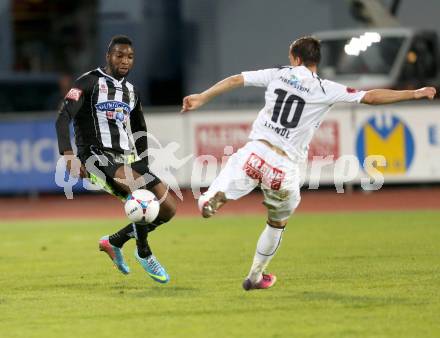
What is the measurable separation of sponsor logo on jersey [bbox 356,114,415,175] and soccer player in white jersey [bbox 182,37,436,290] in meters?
10.8

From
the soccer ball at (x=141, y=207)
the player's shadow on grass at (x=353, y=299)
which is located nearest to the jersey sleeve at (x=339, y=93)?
the player's shadow on grass at (x=353, y=299)

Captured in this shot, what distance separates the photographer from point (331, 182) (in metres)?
19.9

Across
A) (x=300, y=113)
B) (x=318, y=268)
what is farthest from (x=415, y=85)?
(x=300, y=113)

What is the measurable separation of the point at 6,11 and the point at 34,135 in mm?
8000

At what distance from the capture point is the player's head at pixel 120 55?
9.31m

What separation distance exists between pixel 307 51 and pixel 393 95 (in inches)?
29.9

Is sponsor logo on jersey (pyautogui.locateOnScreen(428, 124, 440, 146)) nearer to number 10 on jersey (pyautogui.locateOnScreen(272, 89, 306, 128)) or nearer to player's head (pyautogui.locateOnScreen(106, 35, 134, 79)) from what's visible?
player's head (pyautogui.locateOnScreen(106, 35, 134, 79))

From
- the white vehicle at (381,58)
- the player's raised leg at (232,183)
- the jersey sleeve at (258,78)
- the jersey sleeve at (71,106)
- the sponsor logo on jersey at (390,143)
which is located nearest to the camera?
the player's raised leg at (232,183)

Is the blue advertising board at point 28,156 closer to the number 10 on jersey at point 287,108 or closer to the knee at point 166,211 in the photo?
the knee at point 166,211

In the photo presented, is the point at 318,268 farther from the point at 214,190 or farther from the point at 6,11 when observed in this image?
the point at 6,11

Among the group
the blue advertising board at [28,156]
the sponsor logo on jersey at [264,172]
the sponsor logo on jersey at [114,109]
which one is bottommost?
the blue advertising board at [28,156]

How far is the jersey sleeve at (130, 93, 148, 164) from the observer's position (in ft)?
32.0

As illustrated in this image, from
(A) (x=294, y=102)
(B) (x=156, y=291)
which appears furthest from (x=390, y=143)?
(A) (x=294, y=102)

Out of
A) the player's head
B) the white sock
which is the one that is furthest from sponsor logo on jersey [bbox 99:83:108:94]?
the white sock
